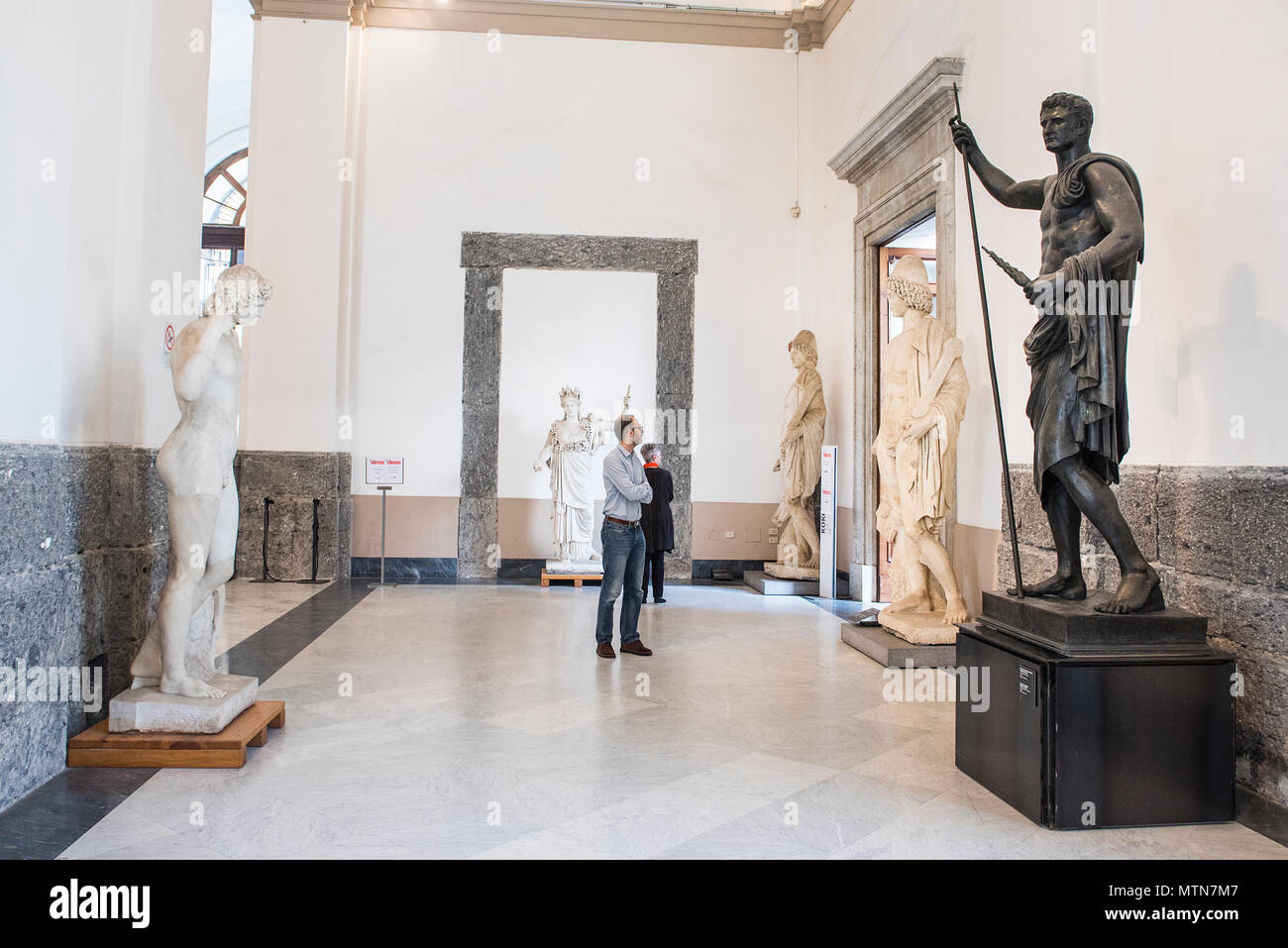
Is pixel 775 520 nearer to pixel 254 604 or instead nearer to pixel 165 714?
pixel 254 604

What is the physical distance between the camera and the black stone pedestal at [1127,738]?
3.10 meters

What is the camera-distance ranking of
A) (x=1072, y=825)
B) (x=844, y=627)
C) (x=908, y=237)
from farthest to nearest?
(x=908, y=237) < (x=844, y=627) < (x=1072, y=825)

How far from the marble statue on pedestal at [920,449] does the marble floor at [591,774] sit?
0.70 metres

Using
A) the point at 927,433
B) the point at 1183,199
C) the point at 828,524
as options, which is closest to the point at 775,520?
the point at 828,524

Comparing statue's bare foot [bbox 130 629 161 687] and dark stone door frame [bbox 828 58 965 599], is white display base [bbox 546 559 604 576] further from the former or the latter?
statue's bare foot [bbox 130 629 161 687]

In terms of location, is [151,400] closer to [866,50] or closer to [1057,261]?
[1057,261]

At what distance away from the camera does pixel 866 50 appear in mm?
8906

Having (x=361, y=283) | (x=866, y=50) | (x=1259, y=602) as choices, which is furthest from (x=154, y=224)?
(x=866, y=50)

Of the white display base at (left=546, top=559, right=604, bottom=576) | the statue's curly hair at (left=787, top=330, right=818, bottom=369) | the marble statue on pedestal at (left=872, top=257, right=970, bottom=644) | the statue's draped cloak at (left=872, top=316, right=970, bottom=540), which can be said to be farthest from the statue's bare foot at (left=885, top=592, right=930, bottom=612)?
the white display base at (left=546, top=559, right=604, bottom=576)

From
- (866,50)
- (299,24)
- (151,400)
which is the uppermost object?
(299,24)

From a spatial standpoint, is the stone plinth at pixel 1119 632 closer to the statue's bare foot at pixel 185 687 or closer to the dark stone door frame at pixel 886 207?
the dark stone door frame at pixel 886 207

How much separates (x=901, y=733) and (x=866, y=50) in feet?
24.6

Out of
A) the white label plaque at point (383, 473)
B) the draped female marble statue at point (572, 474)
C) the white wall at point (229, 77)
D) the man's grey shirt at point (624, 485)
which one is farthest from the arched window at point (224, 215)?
the man's grey shirt at point (624, 485)
